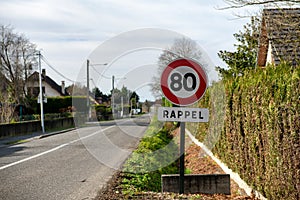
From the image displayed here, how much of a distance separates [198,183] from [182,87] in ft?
6.98

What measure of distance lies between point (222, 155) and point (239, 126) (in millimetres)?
2367

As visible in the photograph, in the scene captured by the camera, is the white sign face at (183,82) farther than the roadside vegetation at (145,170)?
No

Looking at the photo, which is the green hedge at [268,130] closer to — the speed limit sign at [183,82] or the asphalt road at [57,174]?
the speed limit sign at [183,82]

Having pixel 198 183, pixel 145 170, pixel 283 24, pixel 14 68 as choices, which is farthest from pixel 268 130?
pixel 14 68

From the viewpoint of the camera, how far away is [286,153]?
565 centimetres

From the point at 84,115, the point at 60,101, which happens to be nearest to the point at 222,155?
the point at 84,115

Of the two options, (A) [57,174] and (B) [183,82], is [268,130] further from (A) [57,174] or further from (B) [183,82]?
(A) [57,174]

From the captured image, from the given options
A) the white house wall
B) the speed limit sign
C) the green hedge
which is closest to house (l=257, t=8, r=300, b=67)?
the green hedge

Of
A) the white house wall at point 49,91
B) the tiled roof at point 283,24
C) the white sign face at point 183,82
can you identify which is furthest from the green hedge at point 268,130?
the white house wall at point 49,91

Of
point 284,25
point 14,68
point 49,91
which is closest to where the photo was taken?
point 284,25

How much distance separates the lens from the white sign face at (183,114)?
541cm

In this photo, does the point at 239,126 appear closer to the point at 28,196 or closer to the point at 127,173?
the point at 127,173

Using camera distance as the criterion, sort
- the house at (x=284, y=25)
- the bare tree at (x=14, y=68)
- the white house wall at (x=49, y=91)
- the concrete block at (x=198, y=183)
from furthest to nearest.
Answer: the white house wall at (x=49, y=91)
the bare tree at (x=14, y=68)
the house at (x=284, y=25)
the concrete block at (x=198, y=183)

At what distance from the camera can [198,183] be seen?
22.5 ft
